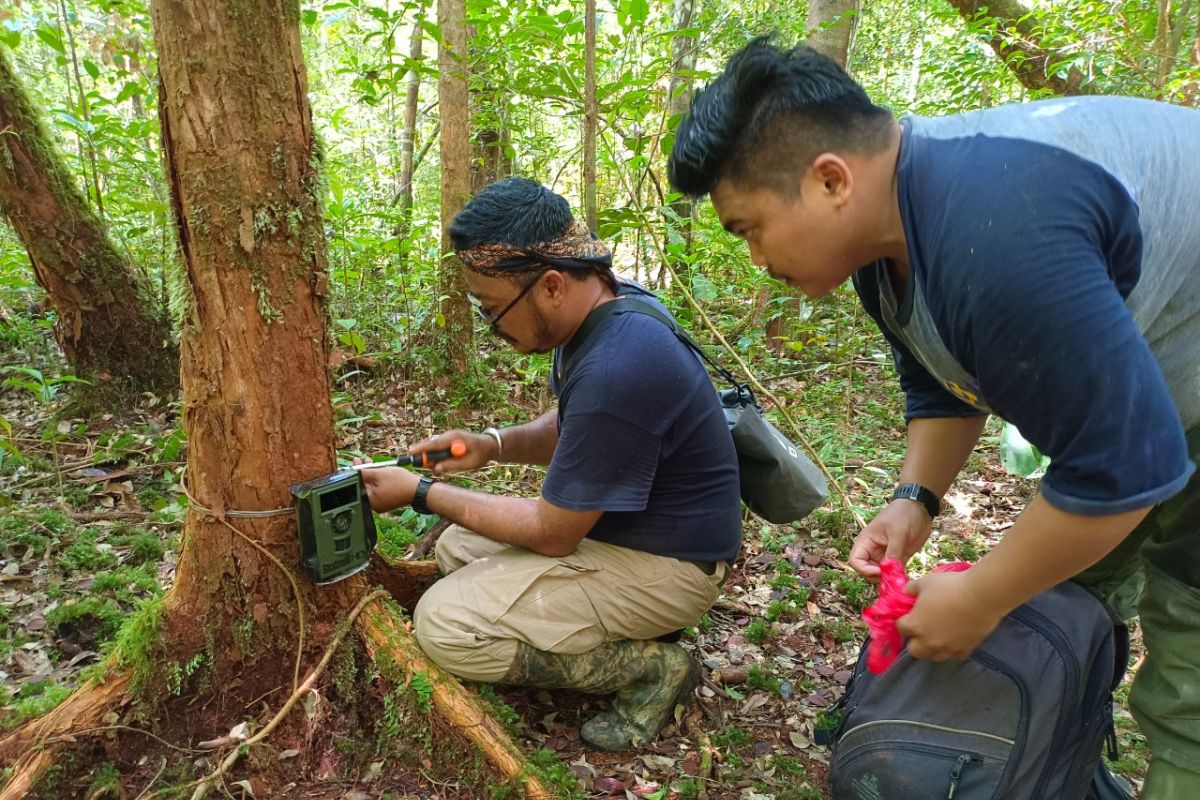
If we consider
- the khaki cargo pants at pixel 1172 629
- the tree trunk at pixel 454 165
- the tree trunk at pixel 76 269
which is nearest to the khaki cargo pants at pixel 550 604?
the khaki cargo pants at pixel 1172 629

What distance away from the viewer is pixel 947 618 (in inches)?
60.3

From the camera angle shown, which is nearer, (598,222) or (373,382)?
(598,222)

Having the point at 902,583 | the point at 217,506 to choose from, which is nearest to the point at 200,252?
the point at 217,506

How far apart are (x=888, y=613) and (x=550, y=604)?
46.1 inches

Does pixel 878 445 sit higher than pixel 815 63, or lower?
lower

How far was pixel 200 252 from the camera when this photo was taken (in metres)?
2.03

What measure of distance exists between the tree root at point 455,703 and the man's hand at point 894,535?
1.13 m

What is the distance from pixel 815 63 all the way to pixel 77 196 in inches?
187

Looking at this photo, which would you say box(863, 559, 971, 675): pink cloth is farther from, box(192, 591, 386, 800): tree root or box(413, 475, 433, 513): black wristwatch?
box(192, 591, 386, 800): tree root

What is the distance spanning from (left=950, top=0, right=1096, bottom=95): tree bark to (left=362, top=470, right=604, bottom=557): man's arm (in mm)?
5673

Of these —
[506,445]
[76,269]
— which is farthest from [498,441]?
[76,269]

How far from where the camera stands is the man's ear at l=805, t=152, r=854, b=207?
4.49ft

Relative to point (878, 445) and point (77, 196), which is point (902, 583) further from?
point (77, 196)

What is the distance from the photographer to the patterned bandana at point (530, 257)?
2.41 m
